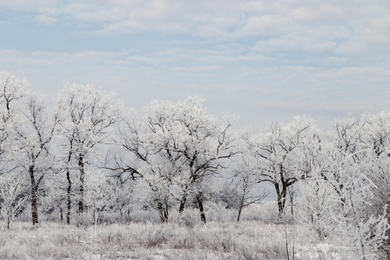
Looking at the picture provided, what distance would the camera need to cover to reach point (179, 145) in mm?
31062

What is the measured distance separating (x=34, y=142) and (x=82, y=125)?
384cm

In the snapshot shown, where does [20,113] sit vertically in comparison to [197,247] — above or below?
above

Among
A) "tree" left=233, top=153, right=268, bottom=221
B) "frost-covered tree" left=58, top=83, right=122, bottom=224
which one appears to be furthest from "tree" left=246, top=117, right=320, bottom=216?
"frost-covered tree" left=58, top=83, right=122, bottom=224

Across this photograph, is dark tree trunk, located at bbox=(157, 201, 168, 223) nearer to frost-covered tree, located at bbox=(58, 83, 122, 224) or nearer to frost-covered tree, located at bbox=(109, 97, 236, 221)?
frost-covered tree, located at bbox=(109, 97, 236, 221)

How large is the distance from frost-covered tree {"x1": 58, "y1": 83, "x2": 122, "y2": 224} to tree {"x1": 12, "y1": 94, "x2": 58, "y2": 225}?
1.26m

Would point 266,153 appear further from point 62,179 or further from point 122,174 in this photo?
point 62,179

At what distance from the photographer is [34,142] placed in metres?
29.4

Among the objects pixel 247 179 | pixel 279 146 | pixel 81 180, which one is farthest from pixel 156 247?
pixel 279 146

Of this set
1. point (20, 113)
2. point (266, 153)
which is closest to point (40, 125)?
point (20, 113)

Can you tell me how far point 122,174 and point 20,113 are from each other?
9.74 meters

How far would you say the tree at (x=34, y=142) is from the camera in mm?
29500

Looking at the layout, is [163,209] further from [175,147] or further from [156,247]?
[156,247]

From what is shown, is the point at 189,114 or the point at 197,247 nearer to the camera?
the point at 197,247

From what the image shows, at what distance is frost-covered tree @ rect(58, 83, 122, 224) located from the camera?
100 ft
